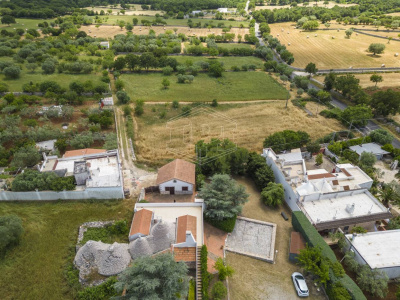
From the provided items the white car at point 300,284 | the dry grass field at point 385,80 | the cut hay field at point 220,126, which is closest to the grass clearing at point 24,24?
the cut hay field at point 220,126

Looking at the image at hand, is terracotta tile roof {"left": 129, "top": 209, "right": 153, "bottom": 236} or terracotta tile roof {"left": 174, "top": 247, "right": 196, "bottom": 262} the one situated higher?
terracotta tile roof {"left": 129, "top": 209, "right": 153, "bottom": 236}

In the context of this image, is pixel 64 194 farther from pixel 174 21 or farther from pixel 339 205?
pixel 174 21

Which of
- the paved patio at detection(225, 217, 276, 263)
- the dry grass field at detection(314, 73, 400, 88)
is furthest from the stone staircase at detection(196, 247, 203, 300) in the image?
the dry grass field at detection(314, 73, 400, 88)

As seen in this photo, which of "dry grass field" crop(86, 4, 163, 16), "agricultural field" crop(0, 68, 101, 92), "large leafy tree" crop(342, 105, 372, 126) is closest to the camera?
"large leafy tree" crop(342, 105, 372, 126)

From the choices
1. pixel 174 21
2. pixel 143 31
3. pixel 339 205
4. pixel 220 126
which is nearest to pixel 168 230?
pixel 339 205

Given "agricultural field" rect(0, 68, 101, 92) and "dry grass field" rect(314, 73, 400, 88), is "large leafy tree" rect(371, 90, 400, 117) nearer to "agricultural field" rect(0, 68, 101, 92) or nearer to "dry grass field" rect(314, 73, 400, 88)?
"dry grass field" rect(314, 73, 400, 88)
